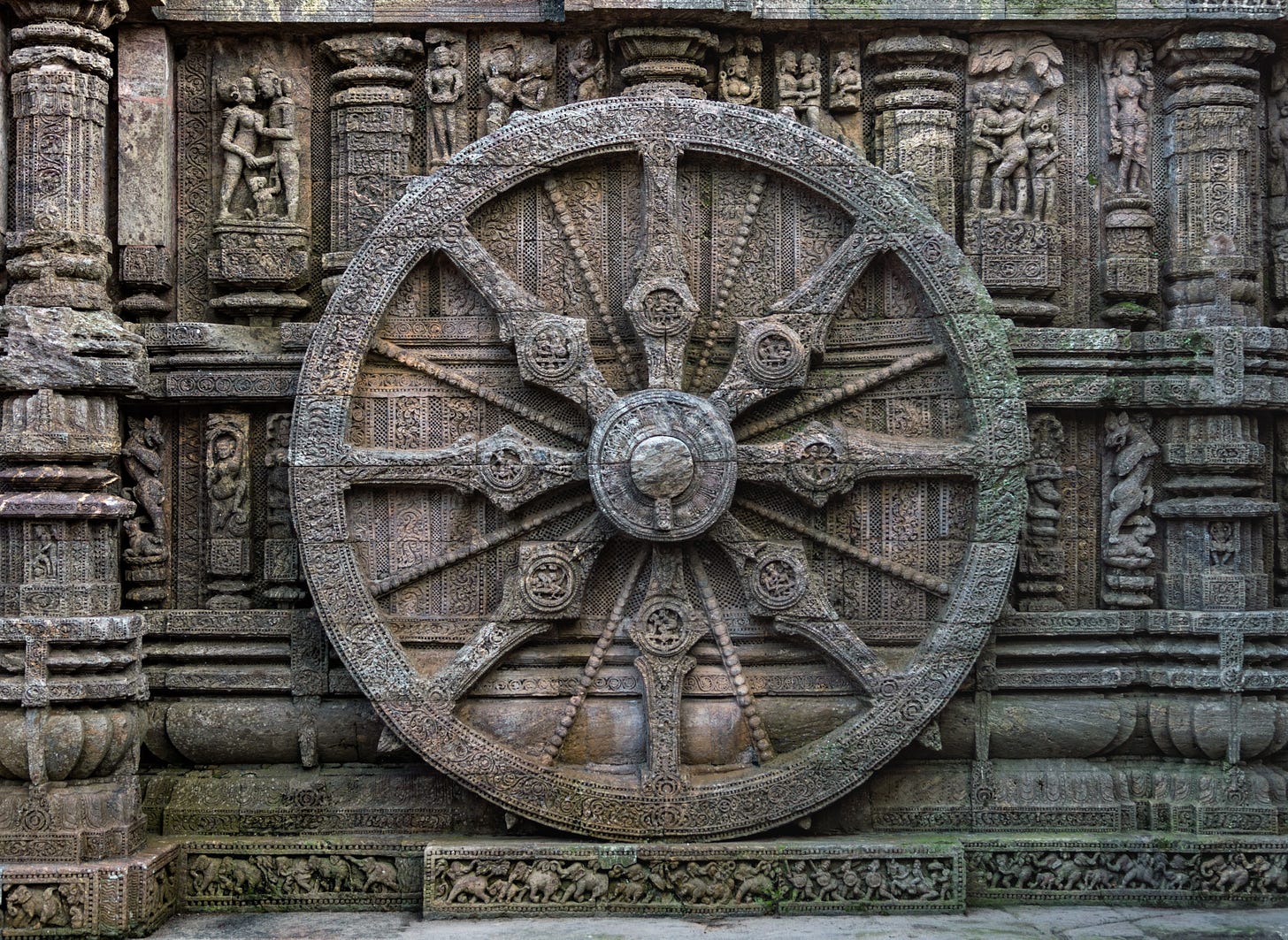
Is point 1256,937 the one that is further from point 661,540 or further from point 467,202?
point 467,202

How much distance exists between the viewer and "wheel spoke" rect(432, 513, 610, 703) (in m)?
6.38

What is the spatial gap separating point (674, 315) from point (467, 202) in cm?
113

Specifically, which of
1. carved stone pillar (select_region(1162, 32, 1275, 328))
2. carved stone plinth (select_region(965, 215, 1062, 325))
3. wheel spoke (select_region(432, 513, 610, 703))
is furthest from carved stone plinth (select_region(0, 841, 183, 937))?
carved stone pillar (select_region(1162, 32, 1275, 328))

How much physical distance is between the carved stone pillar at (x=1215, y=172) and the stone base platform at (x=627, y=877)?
2.72 m

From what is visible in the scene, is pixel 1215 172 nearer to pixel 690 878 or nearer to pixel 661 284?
pixel 661 284

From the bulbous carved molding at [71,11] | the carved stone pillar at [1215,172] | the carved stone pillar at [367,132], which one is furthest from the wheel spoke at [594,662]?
the bulbous carved molding at [71,11]

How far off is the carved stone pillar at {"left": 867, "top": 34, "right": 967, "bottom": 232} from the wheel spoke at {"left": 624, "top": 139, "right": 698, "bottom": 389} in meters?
1.25

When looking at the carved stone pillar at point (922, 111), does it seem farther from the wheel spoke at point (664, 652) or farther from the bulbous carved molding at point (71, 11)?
the bulbous carved molding at point (71, 11)

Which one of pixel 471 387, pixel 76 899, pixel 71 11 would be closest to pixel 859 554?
pixel 471 387

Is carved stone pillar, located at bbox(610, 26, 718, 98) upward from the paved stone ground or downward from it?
upward

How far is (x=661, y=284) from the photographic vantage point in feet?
20.9

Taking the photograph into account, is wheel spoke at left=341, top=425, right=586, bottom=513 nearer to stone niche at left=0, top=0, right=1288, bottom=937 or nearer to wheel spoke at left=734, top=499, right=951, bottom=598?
stone niche at left=0, top=0, right=1288, bottom=937

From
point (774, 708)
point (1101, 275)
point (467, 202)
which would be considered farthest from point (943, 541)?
point (467, 202)

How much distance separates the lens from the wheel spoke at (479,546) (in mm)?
6477
